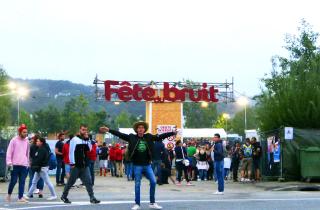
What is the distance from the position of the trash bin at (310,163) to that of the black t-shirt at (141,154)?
31.6 feet

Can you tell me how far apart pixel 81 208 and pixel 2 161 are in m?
11.3

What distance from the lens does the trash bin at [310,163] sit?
21.2 meters

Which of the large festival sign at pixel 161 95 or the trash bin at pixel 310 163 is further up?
the large festival sign at pixel 161 95

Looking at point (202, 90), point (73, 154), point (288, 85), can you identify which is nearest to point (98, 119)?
point (202, 90)

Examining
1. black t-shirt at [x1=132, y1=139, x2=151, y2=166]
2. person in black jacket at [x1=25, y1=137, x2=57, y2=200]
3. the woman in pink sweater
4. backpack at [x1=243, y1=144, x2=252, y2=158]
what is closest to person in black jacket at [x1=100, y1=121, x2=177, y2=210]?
black t-shirt at [x1=132, y1=139, x2=151, y2=166]

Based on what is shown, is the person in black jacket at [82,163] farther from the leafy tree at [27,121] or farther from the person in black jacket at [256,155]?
the leafy tree at [27,121]

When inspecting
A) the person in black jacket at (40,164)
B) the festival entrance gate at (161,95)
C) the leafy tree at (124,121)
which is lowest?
the person in black jacket at (40,164)

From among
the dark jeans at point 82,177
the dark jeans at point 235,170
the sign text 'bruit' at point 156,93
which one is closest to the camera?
the dark jeans at point 82,177

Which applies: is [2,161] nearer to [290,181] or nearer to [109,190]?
[109,190]

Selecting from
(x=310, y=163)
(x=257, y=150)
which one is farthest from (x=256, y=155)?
(x=310, y=163)

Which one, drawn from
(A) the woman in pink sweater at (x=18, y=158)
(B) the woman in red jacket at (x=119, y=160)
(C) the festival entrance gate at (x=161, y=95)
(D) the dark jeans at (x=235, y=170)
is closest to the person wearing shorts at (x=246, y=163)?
(D) the dark jeans at (x=235, y=170)

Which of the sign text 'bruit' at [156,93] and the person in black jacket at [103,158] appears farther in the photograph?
the sign text 'bruit' at [156,93]

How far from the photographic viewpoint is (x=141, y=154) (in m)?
13.1

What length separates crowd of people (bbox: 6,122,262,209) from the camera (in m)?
13.2
